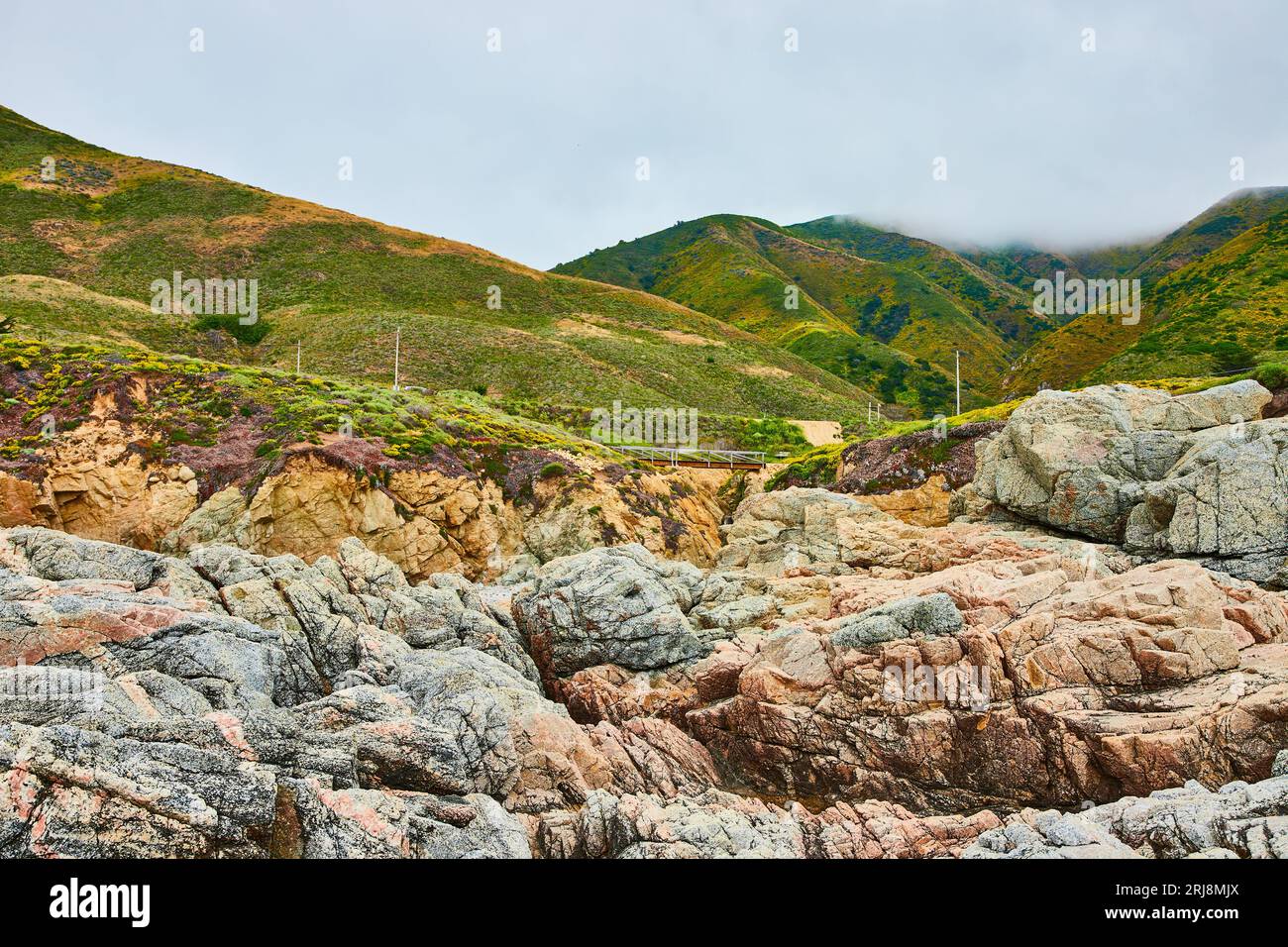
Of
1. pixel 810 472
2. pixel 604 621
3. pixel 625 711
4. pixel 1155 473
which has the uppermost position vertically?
pixel 810 472

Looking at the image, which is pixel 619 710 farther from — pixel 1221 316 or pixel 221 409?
pixel 1221 316

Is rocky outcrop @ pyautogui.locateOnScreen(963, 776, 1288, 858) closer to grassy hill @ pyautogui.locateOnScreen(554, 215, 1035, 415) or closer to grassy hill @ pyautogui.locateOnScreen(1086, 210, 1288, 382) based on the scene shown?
grassy hill @ pyautogui.locateOnScreen(1086, 210, 1288, 382)

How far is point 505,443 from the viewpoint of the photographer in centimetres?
4403

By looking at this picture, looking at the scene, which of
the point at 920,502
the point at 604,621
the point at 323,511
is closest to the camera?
the point at 604,621

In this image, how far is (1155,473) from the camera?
30.4 m

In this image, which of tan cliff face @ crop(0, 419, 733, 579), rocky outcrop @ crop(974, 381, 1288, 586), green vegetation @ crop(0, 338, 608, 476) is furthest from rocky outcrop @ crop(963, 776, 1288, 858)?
green vegetation @ crop(0, 338, 608, 476)

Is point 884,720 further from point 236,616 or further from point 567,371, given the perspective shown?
point 567,371

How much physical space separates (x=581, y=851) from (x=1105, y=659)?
1254cm

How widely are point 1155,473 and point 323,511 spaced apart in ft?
107

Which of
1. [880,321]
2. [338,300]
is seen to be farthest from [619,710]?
[880,321]

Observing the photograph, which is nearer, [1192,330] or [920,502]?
[920,502]

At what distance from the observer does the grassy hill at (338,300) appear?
81750 mm
